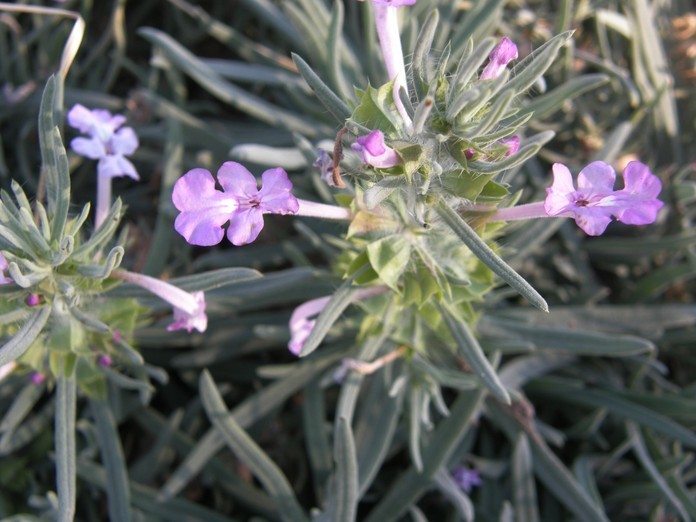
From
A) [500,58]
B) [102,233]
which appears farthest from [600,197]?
[102,233]

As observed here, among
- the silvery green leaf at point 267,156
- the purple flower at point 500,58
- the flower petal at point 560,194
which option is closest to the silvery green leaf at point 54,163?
the silvery green leaf at point 267,156

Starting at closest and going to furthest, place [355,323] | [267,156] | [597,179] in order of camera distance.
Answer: [597,179] → [355,323] → [267,156]

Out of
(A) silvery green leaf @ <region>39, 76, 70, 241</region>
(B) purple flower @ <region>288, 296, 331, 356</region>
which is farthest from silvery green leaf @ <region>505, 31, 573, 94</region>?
(A) silvery green leaf @ <region>39, 76, 70, 241</region>

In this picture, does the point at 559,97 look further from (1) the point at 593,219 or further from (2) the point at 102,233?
(2) the point at 102,233

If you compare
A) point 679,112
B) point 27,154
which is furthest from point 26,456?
point 679,112

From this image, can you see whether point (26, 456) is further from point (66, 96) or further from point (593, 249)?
point (593, 249)

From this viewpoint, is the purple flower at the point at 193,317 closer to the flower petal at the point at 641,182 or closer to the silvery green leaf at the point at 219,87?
the flower petal at the point at 641,182

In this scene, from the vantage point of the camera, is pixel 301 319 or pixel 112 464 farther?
pixel 112 464
